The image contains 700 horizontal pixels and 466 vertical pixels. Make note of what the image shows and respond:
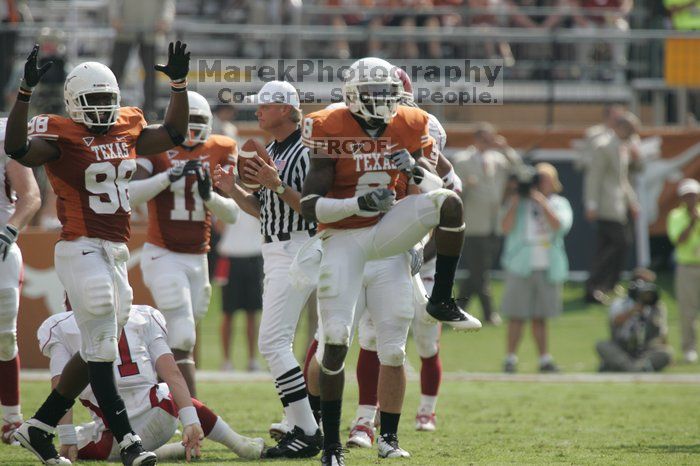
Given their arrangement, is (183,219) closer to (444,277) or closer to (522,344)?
(444,277)

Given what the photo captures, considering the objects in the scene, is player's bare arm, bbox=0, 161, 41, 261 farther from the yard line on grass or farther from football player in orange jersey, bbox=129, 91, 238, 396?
the yard line on grass

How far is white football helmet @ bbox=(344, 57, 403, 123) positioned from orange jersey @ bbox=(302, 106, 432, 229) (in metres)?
0.08

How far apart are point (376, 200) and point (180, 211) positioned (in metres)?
2.13

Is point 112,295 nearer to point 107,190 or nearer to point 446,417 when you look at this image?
point 107,190

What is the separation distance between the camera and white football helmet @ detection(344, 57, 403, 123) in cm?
614

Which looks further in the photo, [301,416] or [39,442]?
[301,416]

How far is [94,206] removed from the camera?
243 inches

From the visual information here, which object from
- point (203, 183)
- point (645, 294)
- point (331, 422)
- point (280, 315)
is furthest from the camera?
point (645, 294)

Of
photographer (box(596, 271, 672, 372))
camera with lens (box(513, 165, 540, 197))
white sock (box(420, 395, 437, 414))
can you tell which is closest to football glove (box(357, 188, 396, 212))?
white sock (box(420, 395, 437, 414))

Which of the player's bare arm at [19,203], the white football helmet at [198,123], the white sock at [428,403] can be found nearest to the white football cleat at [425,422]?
the white sock at [428,403]

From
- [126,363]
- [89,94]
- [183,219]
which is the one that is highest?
[89,94]

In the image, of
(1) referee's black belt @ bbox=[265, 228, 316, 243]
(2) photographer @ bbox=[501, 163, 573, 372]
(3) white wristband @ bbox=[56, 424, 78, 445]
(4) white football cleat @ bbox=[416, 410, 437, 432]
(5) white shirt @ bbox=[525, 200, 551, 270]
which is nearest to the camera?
(3) white wristband @ bbox=[56, 424, 78, 445]

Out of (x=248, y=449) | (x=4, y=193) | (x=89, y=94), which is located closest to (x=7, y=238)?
(x=4, y=193)

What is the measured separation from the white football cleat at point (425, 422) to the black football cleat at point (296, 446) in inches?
52.5
